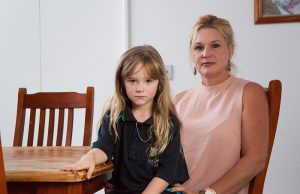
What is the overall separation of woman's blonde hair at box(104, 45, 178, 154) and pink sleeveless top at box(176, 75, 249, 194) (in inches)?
8.5

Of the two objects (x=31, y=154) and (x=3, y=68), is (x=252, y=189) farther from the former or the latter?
(x=3, y=68)

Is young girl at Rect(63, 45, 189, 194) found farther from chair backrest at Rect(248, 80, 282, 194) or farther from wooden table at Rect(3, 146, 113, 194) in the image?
chair backrest at Rect(248, 80, 282, 194)

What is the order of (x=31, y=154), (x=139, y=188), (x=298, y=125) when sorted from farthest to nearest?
(x=298, y=125) → (x=31, y=154) → (x=139, y=188)

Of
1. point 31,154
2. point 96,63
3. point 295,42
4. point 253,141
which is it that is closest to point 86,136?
point 31,154

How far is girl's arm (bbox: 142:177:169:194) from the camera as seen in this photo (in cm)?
130

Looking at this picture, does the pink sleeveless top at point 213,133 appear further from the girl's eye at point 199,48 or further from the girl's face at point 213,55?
the girl's eye at point 199,48

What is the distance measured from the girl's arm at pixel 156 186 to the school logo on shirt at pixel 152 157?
0.18 ft

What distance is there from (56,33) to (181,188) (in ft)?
6.50

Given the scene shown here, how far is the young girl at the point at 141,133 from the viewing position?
53.5 inches

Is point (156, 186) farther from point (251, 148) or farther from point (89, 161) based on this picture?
point (251, 148)


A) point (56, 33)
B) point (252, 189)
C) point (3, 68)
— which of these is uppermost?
point (56, 33)

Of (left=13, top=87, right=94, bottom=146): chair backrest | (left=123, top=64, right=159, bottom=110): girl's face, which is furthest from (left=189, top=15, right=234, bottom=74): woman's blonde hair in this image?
(left=13, top=87, right=94, bottom=146): chair backrest

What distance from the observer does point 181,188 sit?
140 cm

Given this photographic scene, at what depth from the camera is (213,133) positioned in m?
1.58
